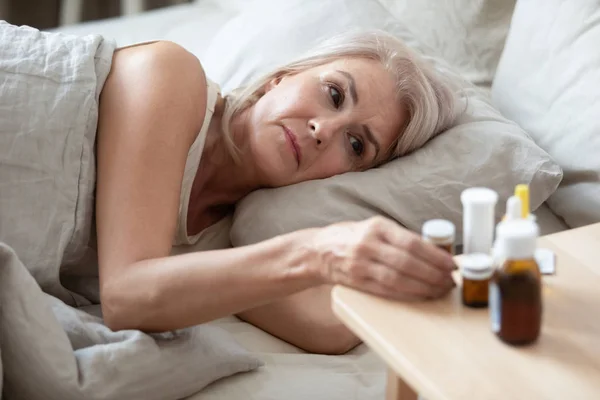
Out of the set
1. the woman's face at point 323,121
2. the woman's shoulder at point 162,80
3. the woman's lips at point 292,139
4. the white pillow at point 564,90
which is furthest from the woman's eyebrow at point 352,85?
the white pillow at point 564,90

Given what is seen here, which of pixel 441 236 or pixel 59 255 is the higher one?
pixel 441 236

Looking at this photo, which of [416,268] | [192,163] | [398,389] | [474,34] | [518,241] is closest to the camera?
[518,241]

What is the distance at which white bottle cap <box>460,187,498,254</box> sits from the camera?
82 centimetres

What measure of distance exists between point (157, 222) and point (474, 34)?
0.88 meters

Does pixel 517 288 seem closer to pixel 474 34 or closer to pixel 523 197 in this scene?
pixel 523 197

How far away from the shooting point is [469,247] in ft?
2.79

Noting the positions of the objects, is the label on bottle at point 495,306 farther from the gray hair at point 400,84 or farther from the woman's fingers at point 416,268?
the gray hair at point 400,84

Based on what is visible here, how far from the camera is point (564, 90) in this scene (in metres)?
1.42

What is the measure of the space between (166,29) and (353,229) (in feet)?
4.34

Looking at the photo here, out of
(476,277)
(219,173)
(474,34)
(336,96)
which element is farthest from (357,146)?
(476,277)

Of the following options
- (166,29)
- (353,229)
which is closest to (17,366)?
(353,229)

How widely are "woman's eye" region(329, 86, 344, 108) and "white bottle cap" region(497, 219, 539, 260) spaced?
25.2 inches

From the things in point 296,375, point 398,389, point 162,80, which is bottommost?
point 296,375

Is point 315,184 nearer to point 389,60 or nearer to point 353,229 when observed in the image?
Result: point 389,60
